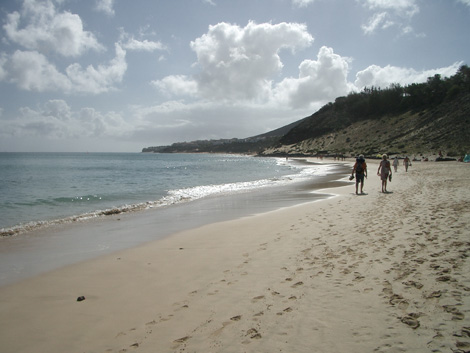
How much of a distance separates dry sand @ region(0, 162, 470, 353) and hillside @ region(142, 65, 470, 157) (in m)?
51.7

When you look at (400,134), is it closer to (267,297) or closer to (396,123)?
(396,123)

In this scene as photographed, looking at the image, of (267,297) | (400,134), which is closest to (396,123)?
(400,134)

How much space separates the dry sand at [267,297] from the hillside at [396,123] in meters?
51.7

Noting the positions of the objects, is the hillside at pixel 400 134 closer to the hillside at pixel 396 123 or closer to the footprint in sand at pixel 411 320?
the hillside at pixel 396 123

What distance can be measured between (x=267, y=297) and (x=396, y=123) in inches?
3506

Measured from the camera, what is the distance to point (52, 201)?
680 inches

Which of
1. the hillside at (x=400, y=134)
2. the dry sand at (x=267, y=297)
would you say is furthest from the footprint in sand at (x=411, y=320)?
the hillside at (x=400, y=134)

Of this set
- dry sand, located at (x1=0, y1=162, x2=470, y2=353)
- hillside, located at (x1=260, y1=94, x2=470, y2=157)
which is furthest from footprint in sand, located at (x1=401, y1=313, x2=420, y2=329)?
hillside, located at (x1=260, y1=94, x2=470, y2=157)

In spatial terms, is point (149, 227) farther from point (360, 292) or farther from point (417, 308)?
point (417, 308)

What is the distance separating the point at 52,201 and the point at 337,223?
17196mm

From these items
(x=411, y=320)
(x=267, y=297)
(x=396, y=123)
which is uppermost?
(x=396, y=123)

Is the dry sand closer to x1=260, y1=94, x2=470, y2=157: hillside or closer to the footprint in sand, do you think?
the footprint in sand

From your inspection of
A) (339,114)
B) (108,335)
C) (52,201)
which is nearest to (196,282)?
(108,335)

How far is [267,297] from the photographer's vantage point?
4.27 m
